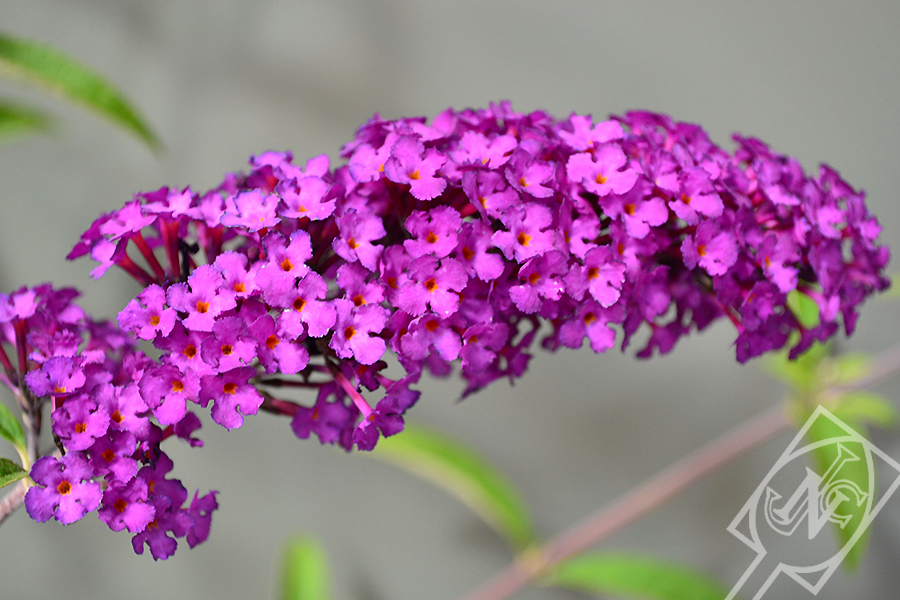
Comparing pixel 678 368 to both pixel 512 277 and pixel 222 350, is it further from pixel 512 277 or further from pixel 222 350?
pixel 222 350

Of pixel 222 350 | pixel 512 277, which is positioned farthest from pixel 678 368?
pixel 222 350

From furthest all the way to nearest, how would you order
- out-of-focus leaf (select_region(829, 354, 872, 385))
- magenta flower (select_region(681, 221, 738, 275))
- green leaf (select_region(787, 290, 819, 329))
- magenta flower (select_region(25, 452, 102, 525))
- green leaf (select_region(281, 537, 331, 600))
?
out-of-focus leaf (select_region(829, 354, 872, 385)), green leaf (select_region(281, 537, 331, 600)), green leaf (select_region(787, 290, 819, 329)), magenta flower (select_region(681, 221, 738, 275)), magenta flower (select_region(25, 452, 102, 525))

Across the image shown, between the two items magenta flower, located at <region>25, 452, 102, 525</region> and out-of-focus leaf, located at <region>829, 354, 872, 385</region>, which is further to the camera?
out-of-focus leaf, located at <region>829, 354, 872, 385</region>

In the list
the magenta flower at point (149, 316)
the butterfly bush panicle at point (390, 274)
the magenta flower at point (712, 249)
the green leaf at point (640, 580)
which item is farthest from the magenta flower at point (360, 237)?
the green leaf at point (640, 580)

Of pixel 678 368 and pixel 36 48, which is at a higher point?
pixel 678 368

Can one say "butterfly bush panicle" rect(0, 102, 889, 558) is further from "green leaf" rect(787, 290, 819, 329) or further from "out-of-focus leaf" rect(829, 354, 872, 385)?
"out-of-focus leaf" rect(829, 354, 872, 385)

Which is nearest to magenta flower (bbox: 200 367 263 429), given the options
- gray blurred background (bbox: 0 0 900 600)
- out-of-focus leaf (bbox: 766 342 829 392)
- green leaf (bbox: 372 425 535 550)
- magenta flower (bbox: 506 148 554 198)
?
magenta flower (bbox: 506 148 554 198)

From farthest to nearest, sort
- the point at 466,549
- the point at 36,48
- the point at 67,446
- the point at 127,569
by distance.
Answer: the point at 466,549 < the point at 127,569 < the point at 36,48 < the point at 67,446

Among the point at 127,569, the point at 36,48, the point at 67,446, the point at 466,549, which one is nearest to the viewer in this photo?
the point at 67,446
